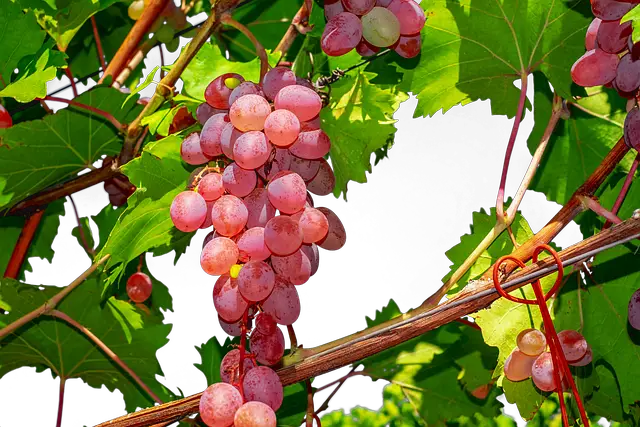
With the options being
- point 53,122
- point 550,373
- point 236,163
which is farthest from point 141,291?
point 550,373

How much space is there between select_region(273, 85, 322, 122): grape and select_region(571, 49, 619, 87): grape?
0.20 meters

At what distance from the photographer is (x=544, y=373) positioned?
1.98 feet

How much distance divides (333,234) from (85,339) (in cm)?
38

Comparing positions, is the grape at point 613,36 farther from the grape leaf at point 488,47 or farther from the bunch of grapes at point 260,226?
the bunch of grapes at point 260,226

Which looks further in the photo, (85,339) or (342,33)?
(85,339)

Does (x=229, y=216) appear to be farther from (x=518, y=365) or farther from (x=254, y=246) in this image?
(x=518, y=365)

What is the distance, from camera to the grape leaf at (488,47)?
2.22 feet

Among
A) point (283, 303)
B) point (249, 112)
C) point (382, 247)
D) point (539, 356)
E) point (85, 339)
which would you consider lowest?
point (382, 247)

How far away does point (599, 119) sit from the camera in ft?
2.53

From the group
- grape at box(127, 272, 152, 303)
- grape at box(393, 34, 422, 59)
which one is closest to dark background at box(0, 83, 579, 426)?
grape at box(127, 272, 152, 303)

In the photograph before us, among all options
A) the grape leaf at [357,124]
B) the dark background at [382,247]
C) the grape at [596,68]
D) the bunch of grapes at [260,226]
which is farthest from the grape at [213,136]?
the dark background at [382,247]

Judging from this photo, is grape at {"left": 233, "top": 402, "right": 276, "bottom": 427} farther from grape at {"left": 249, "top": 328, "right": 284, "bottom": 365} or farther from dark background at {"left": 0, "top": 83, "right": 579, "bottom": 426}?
dark background at {"left": 0, "top": 83, "right": 579, "bottom": 426}

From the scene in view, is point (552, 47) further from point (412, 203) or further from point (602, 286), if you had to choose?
point (412, 203)

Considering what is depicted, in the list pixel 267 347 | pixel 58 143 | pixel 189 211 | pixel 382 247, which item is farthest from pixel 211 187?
pixel 382 247
